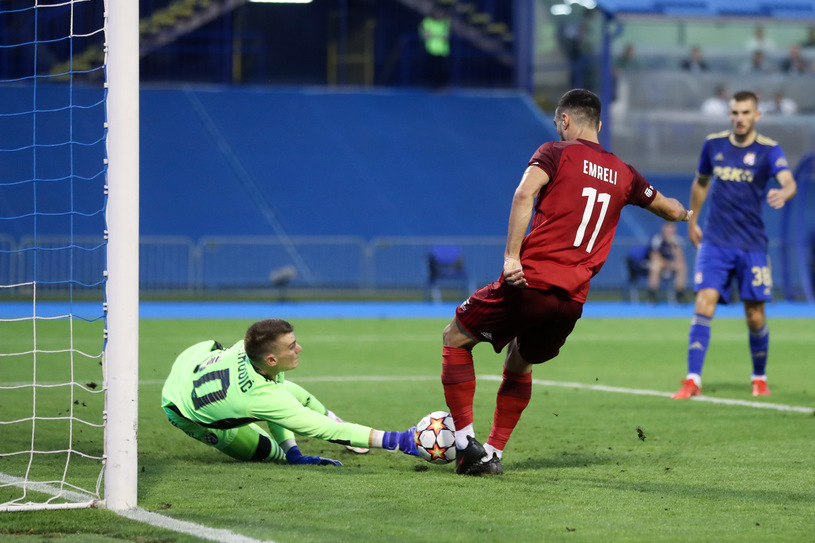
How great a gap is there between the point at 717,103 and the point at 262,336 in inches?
973

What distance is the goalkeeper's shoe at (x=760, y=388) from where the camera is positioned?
29.6 ft

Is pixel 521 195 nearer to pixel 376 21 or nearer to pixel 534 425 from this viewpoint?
pixel 534 425

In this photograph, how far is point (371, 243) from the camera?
75.4ft

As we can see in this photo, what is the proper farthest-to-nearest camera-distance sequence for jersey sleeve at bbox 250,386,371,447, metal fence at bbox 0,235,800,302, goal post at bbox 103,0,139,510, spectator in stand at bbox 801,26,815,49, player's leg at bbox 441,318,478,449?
spectator in stand at bbox 801,26,815,49 < metal fence at bbox 0,235,800,302 < player's leg at bbox 441,318,478,449 < jersey sleeve at bbox 250,386,371,447 < goal post at bbox 103,0,139,510

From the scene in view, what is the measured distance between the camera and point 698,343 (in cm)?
885

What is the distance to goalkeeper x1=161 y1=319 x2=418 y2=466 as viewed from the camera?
5.53 metres

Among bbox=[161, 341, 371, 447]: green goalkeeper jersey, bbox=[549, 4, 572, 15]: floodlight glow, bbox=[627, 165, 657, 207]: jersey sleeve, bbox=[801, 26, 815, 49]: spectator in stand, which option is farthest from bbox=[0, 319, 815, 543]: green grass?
bbox=[549, 4, 572, 15]: floodlight glow

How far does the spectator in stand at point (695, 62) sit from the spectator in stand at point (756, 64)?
997 millimetres

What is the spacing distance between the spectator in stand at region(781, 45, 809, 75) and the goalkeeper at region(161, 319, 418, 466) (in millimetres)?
25155

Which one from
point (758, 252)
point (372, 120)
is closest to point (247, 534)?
point (758, 252)

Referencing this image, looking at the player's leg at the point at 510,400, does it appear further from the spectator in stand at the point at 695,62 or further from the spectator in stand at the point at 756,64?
the spectator in stand at the point at 756,64

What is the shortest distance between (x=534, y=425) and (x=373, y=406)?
1347mm

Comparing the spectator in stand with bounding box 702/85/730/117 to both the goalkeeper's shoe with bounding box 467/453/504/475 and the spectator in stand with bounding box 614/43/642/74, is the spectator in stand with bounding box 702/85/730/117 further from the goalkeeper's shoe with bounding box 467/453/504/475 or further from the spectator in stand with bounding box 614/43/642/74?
the goalkeeper's shoe with bounding box 467/453/504/475

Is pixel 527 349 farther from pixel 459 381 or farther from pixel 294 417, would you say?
pixel 294 417
